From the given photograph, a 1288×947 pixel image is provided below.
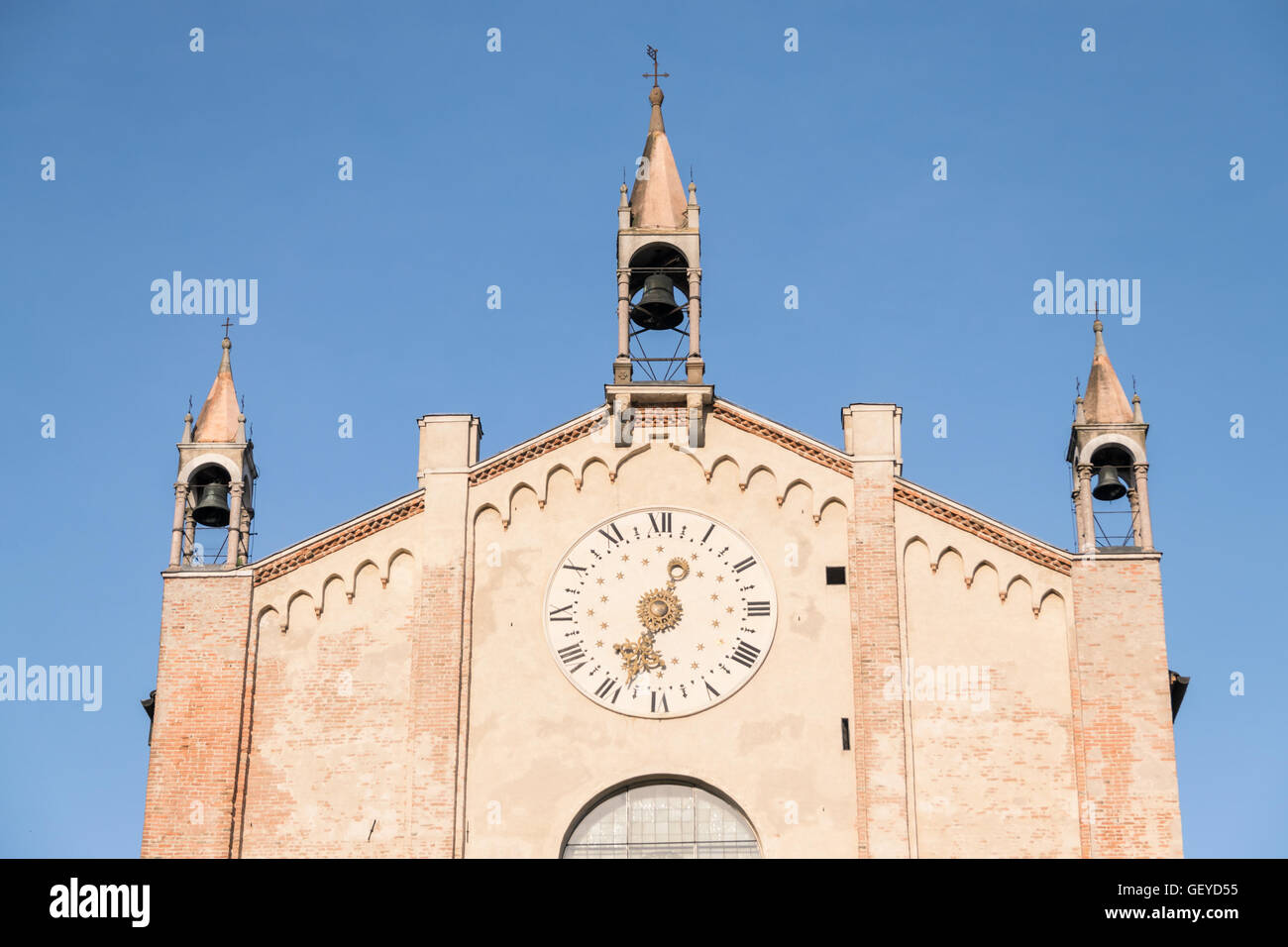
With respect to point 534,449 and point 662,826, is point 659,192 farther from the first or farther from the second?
point 662,826

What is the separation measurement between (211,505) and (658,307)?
8.48m

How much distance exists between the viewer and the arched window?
3284 cm

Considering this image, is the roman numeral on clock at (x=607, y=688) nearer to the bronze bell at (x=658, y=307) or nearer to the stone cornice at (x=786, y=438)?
the stone cornice at (x=786, y=438)

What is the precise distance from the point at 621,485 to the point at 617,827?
228 inches

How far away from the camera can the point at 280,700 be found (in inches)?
1328

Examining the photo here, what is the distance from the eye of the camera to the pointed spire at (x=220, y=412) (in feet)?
117

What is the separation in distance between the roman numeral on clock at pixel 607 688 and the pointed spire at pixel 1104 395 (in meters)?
9.12

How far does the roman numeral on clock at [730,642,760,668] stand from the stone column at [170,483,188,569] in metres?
9.34

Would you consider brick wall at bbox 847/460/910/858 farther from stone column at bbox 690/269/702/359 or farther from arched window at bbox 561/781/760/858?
stone column at bbox 690/269/702/359

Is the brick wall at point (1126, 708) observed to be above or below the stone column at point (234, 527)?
below

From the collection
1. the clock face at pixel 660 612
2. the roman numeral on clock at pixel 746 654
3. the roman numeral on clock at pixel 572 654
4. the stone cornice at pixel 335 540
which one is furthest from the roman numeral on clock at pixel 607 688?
the stone cornice at pixel 335 540
